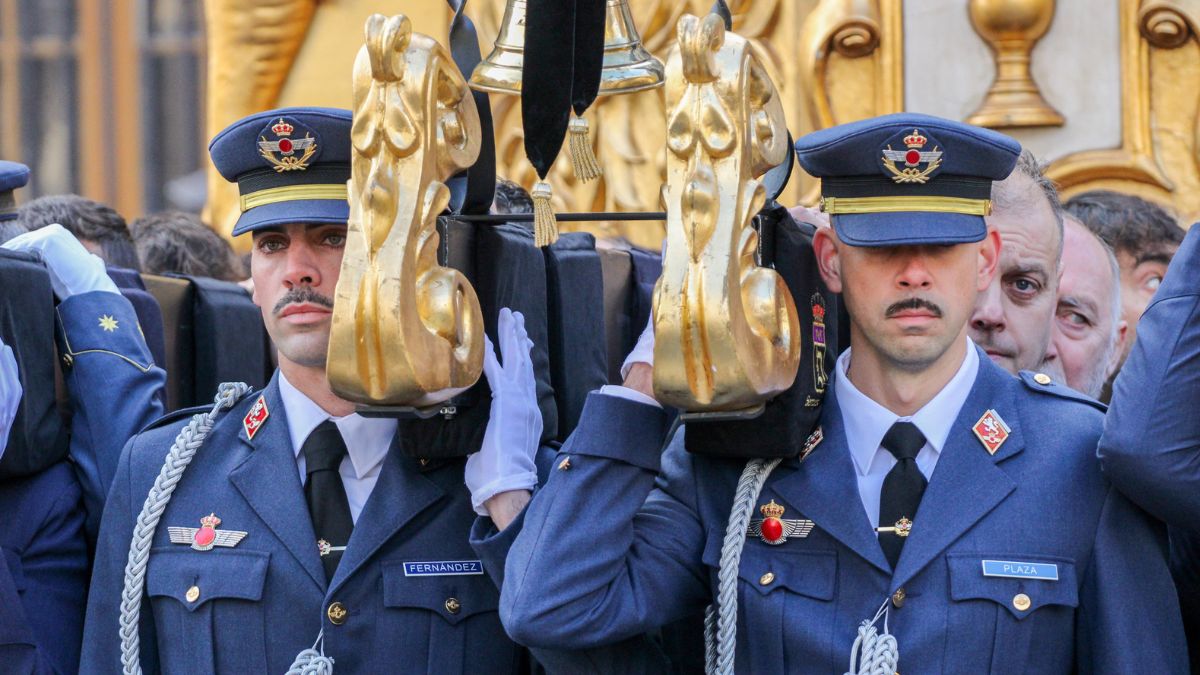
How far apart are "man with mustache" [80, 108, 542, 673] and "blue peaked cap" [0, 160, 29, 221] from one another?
591 millimetres

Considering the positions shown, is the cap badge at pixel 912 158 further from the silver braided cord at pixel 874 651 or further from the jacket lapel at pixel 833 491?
the silver braided cord at pixel 874 651

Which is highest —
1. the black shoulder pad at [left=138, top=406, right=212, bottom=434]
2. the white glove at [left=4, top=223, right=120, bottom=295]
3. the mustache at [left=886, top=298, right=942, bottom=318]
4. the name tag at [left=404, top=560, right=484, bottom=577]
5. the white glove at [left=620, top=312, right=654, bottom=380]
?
the white glove at [left=4, top=223, right=120, bottom=295]

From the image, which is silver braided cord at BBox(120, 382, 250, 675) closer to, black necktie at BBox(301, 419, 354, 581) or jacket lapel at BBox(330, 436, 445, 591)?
black necktie at BBox(301, 419, 354, 581)

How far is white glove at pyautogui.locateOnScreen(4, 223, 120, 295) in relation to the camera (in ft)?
12.2

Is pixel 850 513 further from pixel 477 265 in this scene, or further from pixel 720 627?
pixel 477 265

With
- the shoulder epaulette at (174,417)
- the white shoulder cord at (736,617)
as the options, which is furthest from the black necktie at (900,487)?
the shoulder epaulette at (174,417)

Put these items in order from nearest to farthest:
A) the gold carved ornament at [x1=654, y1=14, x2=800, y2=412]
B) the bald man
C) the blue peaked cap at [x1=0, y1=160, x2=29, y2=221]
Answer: the gold carved ornament at [x1=654, y1=14, x2=800, y2=412] < the blue peaked cap at [x1=0, y1=160, x2=29, y2=221] < the bald man

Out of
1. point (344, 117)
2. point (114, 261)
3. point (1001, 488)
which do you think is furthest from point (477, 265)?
point (114, 261)

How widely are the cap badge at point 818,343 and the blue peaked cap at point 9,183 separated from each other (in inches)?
63.6

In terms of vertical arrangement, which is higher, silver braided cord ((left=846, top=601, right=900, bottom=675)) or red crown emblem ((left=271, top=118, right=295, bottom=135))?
red crown emblem ((left=271, top=118, right=295, bottom=135))

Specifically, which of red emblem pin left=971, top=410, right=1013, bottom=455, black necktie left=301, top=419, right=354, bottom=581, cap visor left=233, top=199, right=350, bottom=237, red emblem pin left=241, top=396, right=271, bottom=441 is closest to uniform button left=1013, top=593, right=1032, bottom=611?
red emblem pin left=971, top=410, right=1013, bottom=455

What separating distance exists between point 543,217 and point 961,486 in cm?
77

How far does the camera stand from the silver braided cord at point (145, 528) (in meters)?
3.15

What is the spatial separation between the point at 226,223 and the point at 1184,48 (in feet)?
11.0
